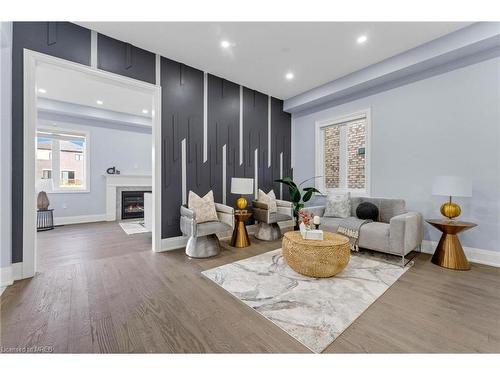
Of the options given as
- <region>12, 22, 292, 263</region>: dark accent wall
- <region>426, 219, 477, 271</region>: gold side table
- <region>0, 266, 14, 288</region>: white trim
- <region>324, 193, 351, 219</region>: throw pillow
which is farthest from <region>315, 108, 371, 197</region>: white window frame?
Answer: <region>0, 266, 14, 288</region>: white trim

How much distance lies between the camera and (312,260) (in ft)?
7.61

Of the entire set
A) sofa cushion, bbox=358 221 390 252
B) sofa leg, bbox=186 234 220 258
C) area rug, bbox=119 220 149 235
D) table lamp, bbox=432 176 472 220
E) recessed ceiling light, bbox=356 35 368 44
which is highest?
recessed ceiling light, bbox=356 35 368 44

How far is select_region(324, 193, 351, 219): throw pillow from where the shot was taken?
373 centimetres

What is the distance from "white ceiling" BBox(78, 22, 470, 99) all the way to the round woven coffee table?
257 cm

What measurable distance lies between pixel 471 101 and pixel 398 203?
163cm

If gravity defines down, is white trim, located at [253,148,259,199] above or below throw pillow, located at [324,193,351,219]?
above

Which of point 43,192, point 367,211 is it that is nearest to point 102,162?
point 43,192

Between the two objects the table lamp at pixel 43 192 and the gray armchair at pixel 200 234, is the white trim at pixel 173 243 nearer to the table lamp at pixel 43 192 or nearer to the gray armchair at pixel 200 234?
the gray armchair at pixel 200 234

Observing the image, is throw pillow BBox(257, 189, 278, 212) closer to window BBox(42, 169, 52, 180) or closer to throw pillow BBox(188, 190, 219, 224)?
throw pillow BBox(188, 190, 219, 224)

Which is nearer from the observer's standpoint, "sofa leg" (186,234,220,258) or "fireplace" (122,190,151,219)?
"sofa leg" (186,234,220,258)

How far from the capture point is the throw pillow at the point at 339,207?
12.2ft

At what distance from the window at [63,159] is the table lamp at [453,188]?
7.19 m

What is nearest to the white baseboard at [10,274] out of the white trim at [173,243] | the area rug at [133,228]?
the white trim at [173,243]
